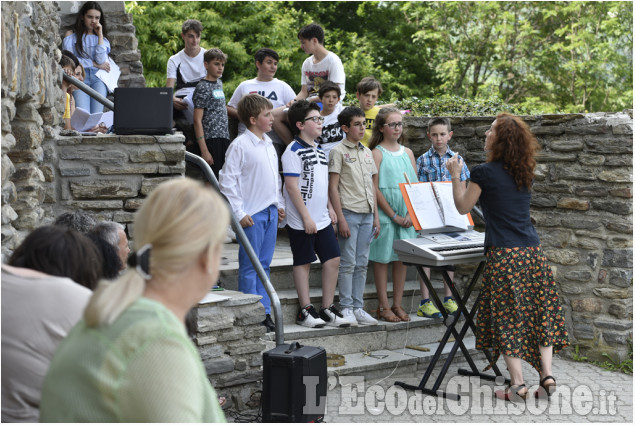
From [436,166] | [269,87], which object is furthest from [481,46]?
[436,166]

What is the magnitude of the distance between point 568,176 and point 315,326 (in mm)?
2480

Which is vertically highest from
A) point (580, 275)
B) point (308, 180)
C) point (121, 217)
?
point (308, 180)

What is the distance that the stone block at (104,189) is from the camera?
5098 mm

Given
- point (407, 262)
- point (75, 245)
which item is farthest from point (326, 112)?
point (75, 245)

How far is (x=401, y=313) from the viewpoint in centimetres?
640

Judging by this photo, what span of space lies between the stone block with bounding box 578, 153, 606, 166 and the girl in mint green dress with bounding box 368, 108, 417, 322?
1.37m

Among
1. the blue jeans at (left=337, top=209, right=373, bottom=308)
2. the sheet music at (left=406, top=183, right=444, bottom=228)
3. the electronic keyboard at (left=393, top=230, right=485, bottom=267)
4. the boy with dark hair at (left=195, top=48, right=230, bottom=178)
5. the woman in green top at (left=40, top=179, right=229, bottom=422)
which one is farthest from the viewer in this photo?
the boy with dark hair at (left=195, top=48, right=230, bottom=178)

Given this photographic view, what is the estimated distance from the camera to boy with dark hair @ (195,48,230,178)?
708 cm

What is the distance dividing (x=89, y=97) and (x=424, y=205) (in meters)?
3.07

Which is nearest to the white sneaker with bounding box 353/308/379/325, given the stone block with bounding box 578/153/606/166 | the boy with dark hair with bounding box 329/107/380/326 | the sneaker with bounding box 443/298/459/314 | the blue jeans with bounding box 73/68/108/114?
the boy with dark hair with bounding box 329/107/380/326

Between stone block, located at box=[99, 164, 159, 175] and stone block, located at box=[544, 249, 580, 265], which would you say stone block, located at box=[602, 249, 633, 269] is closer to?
stone block, located at box=[544, 249, 580, 265]

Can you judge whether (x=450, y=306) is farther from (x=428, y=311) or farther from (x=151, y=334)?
(x=151, y=334)

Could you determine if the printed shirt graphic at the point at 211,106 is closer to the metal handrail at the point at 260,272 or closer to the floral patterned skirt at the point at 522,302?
the metal handrail at the point at 260,272

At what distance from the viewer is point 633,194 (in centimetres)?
645
